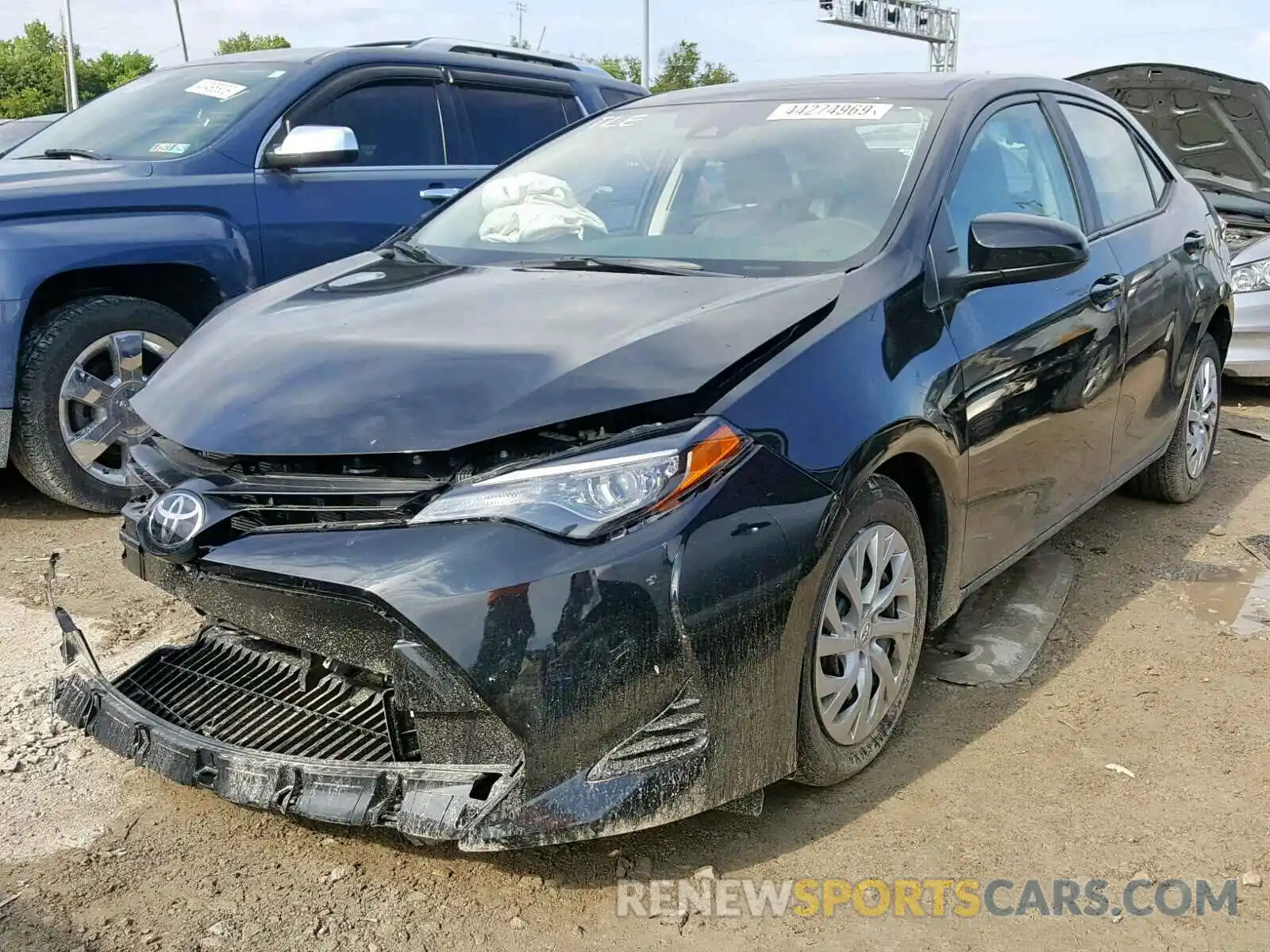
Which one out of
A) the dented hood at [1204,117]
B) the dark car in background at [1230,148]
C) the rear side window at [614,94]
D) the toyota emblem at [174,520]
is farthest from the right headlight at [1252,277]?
the toyota emblem at [174,520]

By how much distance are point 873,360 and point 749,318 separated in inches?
13.0

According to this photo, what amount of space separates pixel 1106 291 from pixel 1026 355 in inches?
28.7

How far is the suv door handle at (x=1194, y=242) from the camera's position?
476 centimetres

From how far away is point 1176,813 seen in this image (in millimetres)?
2781

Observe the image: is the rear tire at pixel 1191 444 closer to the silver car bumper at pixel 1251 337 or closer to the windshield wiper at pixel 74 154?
the silver car bumper at pixel 1251 337

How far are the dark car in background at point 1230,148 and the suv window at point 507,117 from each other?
400 cm

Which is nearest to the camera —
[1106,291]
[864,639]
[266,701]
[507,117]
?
[266,701]

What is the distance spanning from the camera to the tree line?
5081 centimetres

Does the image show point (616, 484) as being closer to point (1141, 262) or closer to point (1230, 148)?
point (1141, 262)

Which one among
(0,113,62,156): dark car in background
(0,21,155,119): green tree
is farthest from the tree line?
(0,113,62,156): dark car in background

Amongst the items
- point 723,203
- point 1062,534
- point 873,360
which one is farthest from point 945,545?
point 1062,534

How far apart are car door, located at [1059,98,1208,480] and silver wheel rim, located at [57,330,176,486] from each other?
355 centimetres

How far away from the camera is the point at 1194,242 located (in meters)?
4.84

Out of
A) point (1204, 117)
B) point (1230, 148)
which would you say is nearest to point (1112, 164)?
point (1204, 117)
